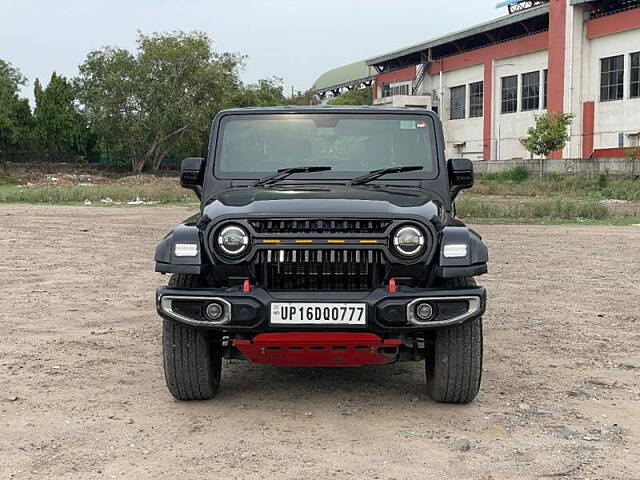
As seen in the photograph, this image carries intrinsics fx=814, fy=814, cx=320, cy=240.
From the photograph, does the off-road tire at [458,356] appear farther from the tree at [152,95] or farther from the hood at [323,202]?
the tree at [152,95]

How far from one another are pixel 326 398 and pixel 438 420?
83 centimetres

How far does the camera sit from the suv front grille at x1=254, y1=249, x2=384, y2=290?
15.3ft

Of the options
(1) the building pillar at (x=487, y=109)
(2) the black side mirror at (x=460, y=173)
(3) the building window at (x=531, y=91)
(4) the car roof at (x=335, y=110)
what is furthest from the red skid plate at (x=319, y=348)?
(1) the building pillar at (x=487, y=109)

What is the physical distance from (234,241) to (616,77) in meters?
51.3

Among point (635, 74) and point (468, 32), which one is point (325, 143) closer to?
point (635, 74)

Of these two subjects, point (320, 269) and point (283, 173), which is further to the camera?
point (283, 173)

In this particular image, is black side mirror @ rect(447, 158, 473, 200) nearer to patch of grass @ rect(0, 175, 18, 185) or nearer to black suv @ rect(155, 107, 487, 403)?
black suv @ rect(155, 107, 487, 403)

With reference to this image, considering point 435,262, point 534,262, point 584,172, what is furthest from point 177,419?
point 584,172

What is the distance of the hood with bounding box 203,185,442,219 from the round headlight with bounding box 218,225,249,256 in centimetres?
10

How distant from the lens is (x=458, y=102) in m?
70.1

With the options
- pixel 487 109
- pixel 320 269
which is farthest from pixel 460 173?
pixel 487 109

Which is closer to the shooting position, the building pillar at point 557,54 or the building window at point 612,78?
the building window at point 612,78

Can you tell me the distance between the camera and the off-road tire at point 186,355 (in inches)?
192

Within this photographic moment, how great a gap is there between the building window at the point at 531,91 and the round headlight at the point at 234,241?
187 feet
